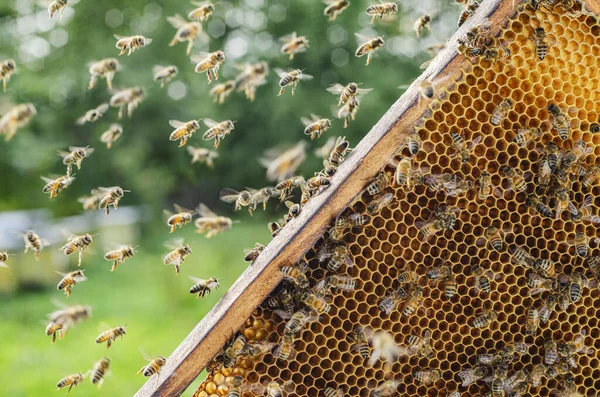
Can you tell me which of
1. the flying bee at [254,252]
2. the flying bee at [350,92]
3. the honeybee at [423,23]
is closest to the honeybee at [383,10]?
the honeybee at [423,23]

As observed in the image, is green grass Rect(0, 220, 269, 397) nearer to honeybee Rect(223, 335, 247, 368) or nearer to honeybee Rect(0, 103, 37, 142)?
honeybee Rect(0, 103, 37, 142)

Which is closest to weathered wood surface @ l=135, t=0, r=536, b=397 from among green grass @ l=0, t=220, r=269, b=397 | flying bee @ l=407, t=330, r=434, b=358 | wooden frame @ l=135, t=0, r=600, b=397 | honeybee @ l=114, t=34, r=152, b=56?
wooden frame @ l=135, t=0, r=600, b=397

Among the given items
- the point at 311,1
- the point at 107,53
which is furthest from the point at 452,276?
the point at 311,1

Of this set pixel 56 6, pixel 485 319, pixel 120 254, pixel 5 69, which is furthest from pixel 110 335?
pixel 485 319

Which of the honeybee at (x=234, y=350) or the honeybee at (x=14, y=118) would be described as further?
the honeybee at (x=14, y=118)

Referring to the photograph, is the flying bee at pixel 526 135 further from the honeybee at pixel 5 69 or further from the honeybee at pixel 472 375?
the honeybee at pixel 5 69

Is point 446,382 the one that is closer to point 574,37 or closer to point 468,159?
point 468,159
